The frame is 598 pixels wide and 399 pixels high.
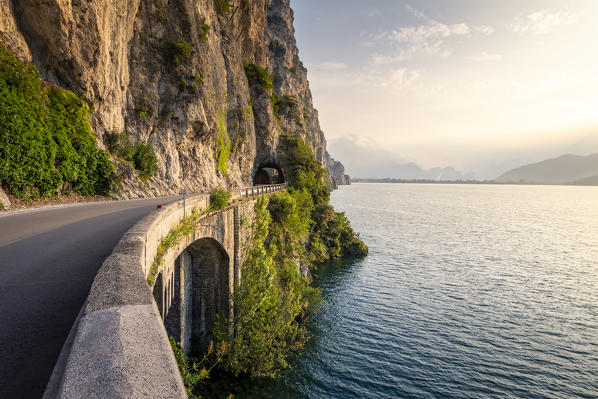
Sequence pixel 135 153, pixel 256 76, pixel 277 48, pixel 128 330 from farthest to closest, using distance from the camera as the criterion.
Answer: pixel 277 48
pixel 256 76
pixel 135 153
pixel 128 330

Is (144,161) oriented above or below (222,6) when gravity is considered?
below

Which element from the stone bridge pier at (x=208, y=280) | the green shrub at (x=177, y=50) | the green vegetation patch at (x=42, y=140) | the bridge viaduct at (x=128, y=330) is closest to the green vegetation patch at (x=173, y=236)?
the bridge viaduct at (x=128, y=330)

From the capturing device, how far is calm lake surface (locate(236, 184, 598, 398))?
16859 millimetres

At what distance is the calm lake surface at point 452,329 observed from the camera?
16.9 m

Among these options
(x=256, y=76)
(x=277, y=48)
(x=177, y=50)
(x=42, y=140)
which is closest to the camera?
(x=42, y=140)

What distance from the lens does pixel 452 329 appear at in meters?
22.6

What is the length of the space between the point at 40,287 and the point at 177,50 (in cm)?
3049

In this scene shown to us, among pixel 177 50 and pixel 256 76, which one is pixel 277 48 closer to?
pixel 256 76

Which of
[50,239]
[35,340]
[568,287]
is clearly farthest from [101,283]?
[568,287]

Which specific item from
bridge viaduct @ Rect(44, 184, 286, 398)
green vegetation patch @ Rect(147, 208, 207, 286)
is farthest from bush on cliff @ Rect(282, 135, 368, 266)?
bridge viaduct @ Rect(44, 184, 286, 398)

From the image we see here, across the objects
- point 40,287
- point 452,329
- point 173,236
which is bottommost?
point 452,329

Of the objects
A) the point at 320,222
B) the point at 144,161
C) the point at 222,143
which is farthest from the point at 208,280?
the point at 320,222

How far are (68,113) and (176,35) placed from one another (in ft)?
52.8

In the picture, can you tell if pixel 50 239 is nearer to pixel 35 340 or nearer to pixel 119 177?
pixel 35 340
